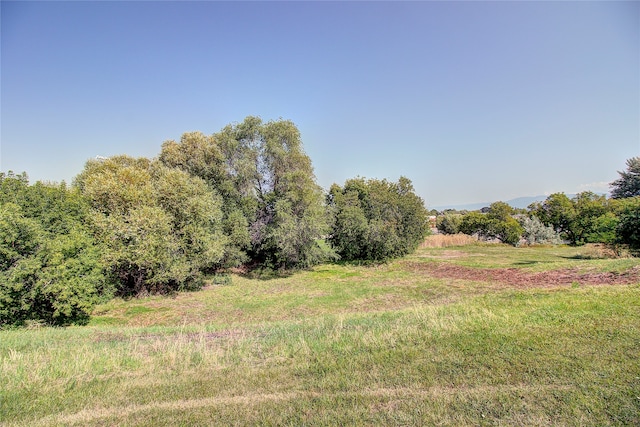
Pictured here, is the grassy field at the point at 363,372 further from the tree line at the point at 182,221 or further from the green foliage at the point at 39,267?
the tree line at the point at 182,221

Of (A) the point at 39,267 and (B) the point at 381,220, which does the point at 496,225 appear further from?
(A) the point at 39,267

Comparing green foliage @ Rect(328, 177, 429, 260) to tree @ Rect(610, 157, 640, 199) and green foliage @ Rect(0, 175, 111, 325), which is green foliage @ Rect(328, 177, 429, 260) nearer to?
green foliage @ Rect(0, 175, 111, 325)

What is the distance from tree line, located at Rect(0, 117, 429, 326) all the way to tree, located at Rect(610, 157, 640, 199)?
41.4 m

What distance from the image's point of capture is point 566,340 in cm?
554

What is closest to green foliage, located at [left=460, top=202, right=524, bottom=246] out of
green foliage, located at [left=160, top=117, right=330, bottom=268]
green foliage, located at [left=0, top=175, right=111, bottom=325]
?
green foliage, located at [left=160, top=117, right=330, bottom=268]

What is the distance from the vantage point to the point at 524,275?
17.6m

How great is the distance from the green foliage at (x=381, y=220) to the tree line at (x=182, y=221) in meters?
0.10

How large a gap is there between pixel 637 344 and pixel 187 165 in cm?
Result: 2586

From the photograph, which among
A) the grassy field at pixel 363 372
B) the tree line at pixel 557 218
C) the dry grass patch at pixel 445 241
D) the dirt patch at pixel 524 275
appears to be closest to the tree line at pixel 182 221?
the grassy field at pixel 363 372

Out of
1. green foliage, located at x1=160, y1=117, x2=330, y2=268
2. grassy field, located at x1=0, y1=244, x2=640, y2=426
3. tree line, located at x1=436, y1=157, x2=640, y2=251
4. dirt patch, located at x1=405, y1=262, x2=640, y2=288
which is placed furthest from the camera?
tree line, located at x1=436, y1=157, x2=640, y2=251

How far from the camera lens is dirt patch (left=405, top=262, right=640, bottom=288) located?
1260 centimetres

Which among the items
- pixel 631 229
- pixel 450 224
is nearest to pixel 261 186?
pixel 631 229

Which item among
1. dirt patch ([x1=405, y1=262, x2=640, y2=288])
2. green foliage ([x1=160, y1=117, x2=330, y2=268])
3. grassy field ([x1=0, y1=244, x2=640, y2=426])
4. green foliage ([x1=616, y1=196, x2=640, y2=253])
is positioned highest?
green foliage ([x1=160, y1=117, x2=330, y2=268])

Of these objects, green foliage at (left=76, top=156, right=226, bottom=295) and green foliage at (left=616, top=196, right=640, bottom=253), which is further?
green foliage at (left=616, top=196, right=640, bottom=253)
